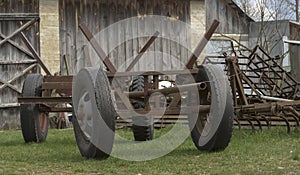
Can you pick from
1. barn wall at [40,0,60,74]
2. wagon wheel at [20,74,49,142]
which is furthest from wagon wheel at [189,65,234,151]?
barn wall at [40,0,60,74]

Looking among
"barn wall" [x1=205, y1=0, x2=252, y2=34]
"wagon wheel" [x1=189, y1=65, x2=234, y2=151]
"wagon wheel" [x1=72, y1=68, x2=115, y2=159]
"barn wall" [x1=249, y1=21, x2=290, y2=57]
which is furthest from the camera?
"barn wall" [x1=249, y1=21, x2=290, y2=57]

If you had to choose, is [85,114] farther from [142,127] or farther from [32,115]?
[32,115]

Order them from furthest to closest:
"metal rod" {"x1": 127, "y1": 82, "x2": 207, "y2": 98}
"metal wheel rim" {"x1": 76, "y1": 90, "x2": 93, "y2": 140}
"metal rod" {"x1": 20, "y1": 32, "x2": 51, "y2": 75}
Answer: 1. "metal rod" {"x1": 20, "y1": 32, "x2": 51, "y2": 75}
2. "metal rod" {"x1": 127, "y1": 82, "x2": 207, "y2": 98}
3. "metal wheel rim" {"x1": 76, "y1": 90, "x2": 93, "y2": 140}

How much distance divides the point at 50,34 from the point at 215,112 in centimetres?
979

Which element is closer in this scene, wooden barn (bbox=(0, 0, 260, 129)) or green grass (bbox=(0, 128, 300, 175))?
green grass (bbox=(0, 128, 300, 175))

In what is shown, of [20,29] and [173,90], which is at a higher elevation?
[20,29]

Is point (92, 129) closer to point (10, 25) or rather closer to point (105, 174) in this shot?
point (105, 174)

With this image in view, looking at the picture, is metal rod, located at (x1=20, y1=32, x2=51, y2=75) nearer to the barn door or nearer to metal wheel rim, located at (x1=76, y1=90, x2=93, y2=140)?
metal wheel rim, located at (x1=76, y1=90, x2=93, y2=140)

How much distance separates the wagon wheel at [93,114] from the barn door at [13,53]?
896 cm

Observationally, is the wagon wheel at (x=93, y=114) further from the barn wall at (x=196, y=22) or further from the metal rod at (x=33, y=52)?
the barn wall at (x=196, y=22)

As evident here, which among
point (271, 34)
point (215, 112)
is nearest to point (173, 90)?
point (215, 112)

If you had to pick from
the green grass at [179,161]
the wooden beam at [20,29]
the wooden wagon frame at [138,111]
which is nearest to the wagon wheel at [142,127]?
the wooden wagon frame at [138,111]

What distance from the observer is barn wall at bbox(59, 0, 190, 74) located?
15.9m

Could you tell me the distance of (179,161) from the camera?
640 centimetres
